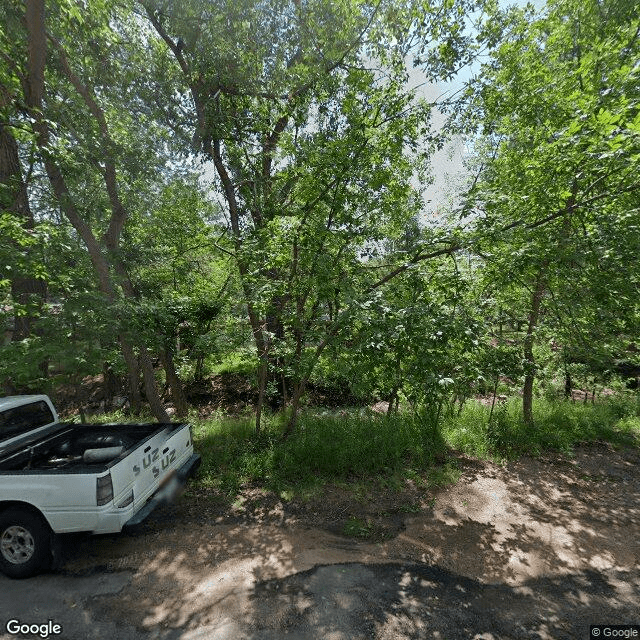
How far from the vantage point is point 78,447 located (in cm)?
484

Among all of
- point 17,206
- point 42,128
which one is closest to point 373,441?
point 42,128

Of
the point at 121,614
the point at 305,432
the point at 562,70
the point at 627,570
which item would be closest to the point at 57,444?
the point at 121,614

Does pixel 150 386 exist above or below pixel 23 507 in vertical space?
above

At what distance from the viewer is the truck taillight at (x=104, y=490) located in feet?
11.6

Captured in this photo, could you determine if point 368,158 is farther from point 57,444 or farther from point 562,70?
point 57,444

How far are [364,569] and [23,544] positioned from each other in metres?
3.42

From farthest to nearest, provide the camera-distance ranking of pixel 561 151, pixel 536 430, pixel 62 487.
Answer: pixel 536 430
pixel 561 151
pixel 62 487

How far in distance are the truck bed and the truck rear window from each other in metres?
0.21

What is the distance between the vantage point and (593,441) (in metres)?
7.48

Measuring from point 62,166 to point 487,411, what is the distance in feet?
31.7

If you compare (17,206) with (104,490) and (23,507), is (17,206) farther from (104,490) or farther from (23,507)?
(104,490)

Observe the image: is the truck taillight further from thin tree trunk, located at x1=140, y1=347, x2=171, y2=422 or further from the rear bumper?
thin tree trunk, located at x1=140, y1=347, x2=171, y2=422
